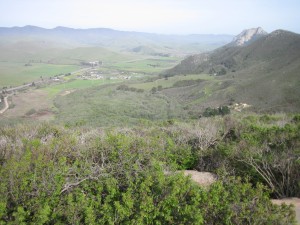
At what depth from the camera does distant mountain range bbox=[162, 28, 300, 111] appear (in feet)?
187

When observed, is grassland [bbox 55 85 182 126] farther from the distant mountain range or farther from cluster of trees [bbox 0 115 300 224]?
cluster of trees [bbox 0 115 300 224]

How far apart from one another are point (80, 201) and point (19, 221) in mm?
1917

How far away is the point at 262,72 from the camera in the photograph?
80812mm

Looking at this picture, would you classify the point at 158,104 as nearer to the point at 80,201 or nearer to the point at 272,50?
the point at 272,50

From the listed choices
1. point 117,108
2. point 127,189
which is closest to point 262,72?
point 117,108

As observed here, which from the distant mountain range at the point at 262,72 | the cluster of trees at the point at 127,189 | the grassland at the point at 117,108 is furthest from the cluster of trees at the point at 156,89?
the cluster of trees at the point at 127,189

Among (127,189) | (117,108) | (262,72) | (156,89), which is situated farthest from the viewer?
(156,89)

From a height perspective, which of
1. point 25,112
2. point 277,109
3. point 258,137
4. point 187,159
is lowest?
point 25,112

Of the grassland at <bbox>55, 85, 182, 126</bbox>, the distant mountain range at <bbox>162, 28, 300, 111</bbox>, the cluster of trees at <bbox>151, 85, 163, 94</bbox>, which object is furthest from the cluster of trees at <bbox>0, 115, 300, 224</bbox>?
the cluster of trees at <bbox>151, 85, 163, 94</bbox>

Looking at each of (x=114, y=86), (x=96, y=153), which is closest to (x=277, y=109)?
(x=96, y=153)

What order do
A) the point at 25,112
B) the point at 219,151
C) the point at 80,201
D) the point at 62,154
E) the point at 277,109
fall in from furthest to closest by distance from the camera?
the point at 25,112 → the point at 277,109 → the point at 219,151 → the point at 62,154 → the point at 80,201

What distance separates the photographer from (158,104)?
72.1m

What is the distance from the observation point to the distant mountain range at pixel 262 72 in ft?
187

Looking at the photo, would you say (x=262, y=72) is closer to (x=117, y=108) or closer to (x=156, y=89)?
(x=156, y=89)
